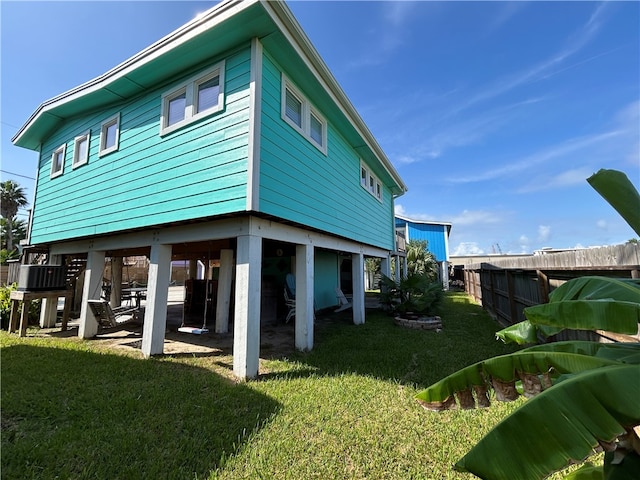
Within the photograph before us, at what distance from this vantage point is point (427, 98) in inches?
412

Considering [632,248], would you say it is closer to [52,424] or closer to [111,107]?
[52,424]

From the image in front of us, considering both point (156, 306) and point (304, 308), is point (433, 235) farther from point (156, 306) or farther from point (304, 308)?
point (156, 306)

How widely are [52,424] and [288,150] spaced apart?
201 inches

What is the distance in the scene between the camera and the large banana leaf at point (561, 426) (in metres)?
0.91

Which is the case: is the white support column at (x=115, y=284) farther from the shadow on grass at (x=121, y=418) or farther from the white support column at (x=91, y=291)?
the shadow on grass at (x=121, y=418)

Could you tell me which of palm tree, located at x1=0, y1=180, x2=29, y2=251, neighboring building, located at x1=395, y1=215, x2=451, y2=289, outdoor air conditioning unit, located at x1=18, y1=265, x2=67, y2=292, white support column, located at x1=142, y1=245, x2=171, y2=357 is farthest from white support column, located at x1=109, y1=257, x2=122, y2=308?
palm tree, located at x1=0, y1=180, x2=29, y2=251

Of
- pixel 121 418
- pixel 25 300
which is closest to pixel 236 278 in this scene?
pixel 121 418

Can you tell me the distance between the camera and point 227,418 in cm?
318

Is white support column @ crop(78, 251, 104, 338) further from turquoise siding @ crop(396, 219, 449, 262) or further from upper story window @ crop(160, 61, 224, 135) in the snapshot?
turquoise siding @ crop(396, 219, 449, 262)

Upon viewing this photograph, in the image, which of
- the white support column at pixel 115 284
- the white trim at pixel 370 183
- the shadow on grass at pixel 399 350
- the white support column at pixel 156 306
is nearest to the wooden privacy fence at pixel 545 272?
the shadow on grass at pixel 399 350

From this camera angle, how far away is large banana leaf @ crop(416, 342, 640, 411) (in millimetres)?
1233

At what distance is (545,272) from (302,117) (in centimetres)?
580

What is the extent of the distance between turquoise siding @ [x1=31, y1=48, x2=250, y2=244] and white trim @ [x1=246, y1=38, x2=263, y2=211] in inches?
4.7

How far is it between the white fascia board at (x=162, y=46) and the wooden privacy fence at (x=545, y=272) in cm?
570
